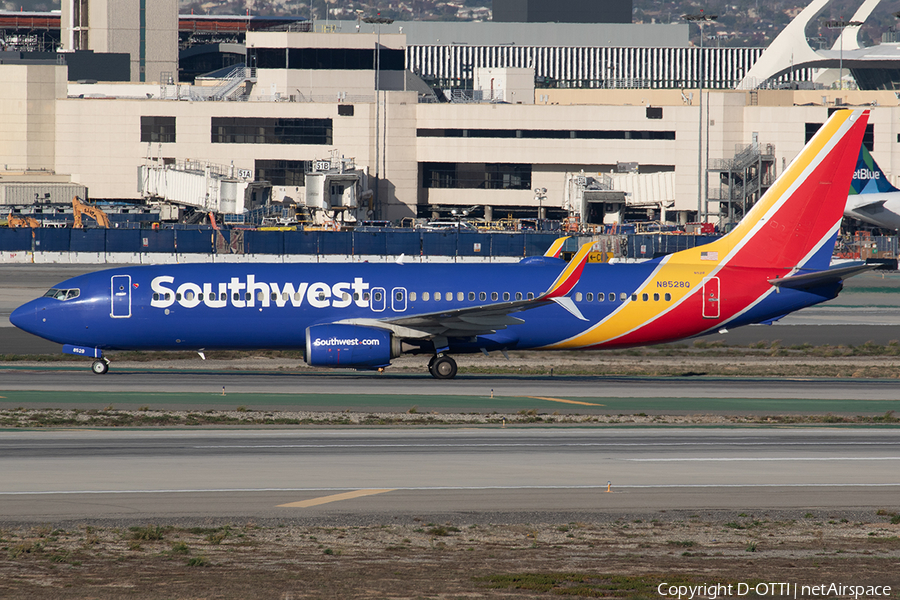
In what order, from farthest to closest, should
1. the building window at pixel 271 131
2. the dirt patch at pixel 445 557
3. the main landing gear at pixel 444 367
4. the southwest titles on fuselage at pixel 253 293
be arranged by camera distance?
the building window at pixel 271 131 < the main landing gear at pixel 444 367 < the southwest titles on fuselage at pixel 253 293 < the dirt patch at pixel 445 557

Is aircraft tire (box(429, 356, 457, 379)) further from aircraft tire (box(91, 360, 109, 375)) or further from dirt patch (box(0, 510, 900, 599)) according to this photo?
dirt patch (box(0, 510, 900, 599))

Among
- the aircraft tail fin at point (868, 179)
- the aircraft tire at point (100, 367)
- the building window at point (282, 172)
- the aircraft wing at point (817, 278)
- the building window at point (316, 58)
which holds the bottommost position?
the aircraft tire at point (100, 367)

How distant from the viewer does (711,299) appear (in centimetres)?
4094

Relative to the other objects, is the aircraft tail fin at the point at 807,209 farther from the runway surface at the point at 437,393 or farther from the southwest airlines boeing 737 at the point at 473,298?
the runway surface at the point at 437,393

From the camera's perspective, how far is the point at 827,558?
18828 mm

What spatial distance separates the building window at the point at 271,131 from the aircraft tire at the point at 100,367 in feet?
264

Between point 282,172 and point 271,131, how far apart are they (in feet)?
15.7

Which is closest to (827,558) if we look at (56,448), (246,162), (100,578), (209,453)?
(100,578)

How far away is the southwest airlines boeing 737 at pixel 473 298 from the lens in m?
39.0

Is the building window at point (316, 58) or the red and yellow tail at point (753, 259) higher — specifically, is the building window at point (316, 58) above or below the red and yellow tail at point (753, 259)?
above

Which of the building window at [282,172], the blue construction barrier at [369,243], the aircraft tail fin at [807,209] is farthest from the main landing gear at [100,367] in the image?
the building window at [282,172]

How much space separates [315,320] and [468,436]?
1111cm

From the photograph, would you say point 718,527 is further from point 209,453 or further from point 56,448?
point 56,448

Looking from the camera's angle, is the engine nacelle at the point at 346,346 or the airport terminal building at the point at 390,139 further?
the airport terminal building at the point at 390,139
